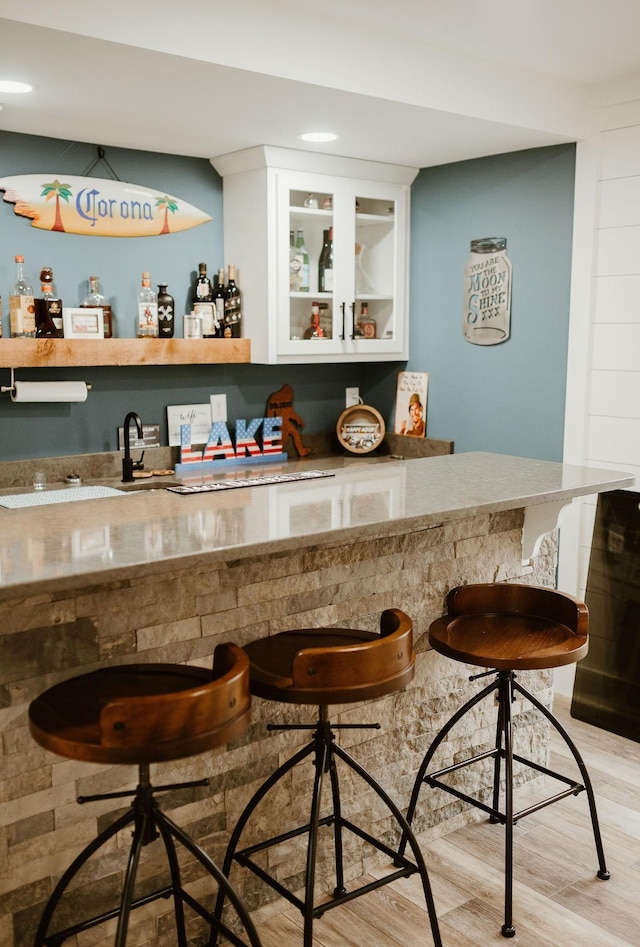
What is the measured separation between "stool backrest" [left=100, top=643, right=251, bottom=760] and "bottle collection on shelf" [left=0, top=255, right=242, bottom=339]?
7.61 feet

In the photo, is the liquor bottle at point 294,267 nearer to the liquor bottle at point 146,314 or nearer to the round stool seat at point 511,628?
the liquor bottle at point 146,314

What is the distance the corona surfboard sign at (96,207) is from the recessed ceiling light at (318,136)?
703mm

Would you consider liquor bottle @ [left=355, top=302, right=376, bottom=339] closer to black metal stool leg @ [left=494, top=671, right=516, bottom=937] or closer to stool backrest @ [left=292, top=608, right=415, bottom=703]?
Result: black metal stool leg @ [left=494, top=671, right=516, bottom=937]

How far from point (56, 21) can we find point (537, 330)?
2.39 meters

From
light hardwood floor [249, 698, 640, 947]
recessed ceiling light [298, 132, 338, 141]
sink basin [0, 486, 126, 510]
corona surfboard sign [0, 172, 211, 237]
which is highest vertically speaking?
recessed ceiling light [298, 132, 338, 141]

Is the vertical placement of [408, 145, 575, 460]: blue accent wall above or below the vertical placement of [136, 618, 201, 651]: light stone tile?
above

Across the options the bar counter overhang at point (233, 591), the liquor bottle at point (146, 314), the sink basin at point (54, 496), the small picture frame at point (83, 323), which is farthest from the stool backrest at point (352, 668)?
the liquor bottle at point (146, 314)

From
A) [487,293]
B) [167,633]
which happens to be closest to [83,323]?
[487,293]

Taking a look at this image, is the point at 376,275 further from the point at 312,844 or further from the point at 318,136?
the point at 312,844

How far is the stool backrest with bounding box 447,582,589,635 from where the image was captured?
2.54 metres

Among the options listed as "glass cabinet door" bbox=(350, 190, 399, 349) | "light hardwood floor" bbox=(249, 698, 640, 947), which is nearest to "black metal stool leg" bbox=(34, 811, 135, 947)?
"light hardwood floor" bbox=(249, 698, 640, 947)

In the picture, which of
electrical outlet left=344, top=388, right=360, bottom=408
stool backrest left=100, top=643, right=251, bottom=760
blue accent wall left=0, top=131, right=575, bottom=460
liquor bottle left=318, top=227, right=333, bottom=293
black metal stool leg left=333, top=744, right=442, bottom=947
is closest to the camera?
stool backrest left=100, top=643, right=251, bottom=760

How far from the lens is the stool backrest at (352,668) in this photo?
73.9 inches

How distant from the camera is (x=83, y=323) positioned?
368 cm
